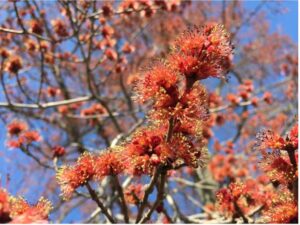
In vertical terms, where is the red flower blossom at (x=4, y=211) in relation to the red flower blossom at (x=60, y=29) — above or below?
below

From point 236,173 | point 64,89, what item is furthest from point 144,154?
point 64,89

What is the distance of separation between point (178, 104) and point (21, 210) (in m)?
0.85

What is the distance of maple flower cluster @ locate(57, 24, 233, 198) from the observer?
7.57ft

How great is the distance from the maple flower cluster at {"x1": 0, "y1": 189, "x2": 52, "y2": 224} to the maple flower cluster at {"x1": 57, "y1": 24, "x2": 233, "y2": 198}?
1.58 ft

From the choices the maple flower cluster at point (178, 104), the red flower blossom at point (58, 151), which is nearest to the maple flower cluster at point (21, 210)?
the maple flower cluster at point (178, 104)

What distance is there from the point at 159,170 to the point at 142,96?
42 cm

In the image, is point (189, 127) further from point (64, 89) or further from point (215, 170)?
point (64, 89)

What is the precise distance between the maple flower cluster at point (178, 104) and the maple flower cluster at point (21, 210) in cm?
48

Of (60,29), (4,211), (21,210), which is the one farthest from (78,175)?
(60,29)

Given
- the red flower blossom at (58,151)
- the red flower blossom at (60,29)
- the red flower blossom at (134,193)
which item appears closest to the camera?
the red flower blossom at (134,193)

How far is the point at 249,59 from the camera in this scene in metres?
12.2

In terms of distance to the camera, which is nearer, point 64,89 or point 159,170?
point 159,170

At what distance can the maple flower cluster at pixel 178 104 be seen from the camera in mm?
2307

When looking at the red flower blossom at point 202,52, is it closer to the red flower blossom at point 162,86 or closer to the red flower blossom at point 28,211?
the red flower blossom at point 162,86
